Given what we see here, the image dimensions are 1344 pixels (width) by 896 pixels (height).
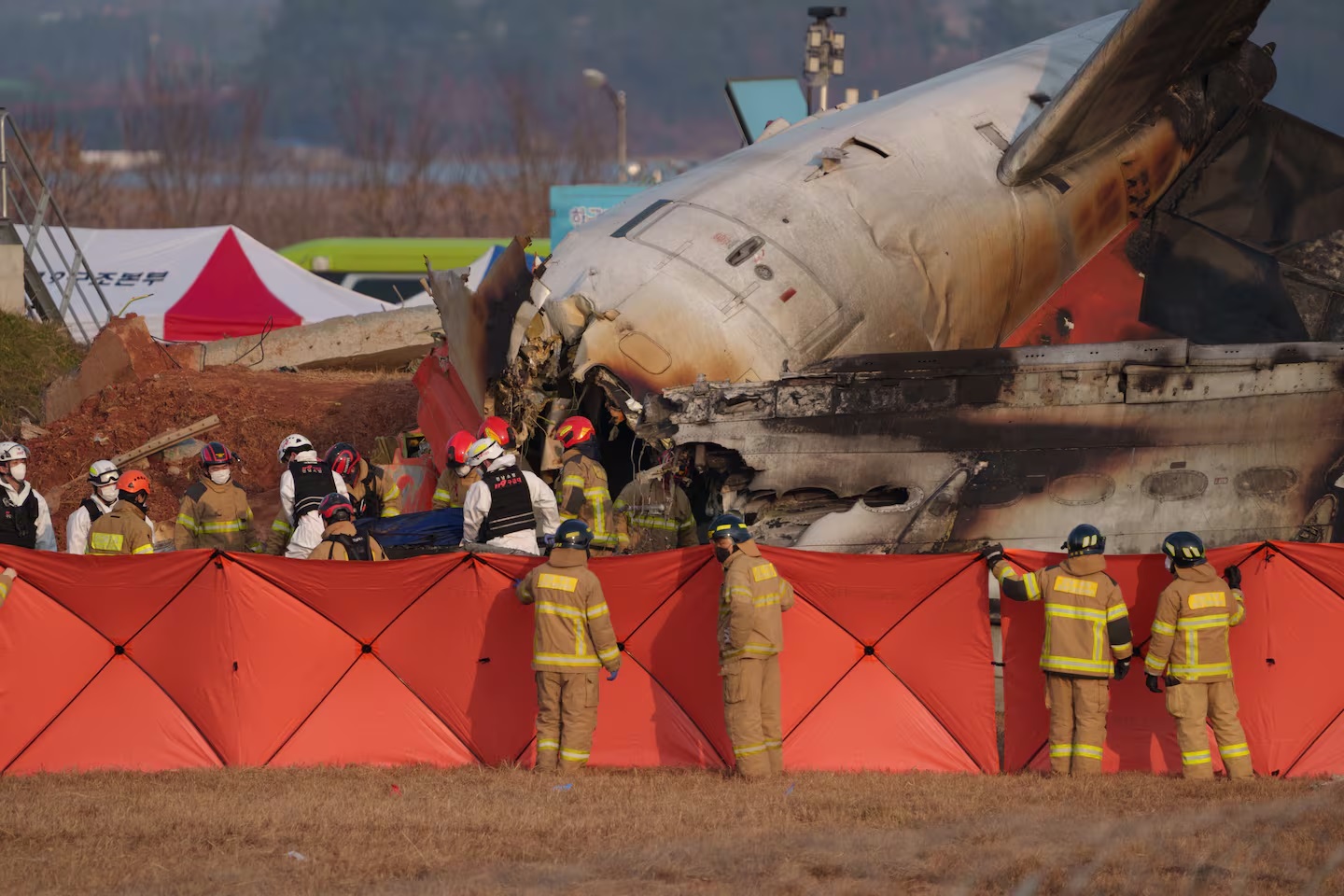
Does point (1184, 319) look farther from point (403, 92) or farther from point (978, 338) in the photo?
point (403, 92)

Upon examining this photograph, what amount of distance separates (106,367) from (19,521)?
755cm

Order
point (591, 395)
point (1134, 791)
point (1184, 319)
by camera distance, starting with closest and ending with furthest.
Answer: point (1134, 791) < point (591, 395) < point (1184, 319)

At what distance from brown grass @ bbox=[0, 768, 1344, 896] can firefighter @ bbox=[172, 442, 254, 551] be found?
10.8 feet

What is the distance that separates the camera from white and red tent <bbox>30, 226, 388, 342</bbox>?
88.4 feet

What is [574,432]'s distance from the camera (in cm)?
1367

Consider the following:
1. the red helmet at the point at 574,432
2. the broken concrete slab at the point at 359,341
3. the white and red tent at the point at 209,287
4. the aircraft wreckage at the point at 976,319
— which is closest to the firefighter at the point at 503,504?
the red helmet at the point at 574,432

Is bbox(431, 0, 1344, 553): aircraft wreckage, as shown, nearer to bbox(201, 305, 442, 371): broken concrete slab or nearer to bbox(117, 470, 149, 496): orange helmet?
bbox(117, 470, 149, 496): orange helmet

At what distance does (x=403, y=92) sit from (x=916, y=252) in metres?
109

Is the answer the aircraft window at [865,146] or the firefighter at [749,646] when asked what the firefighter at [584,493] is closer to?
the firefighter at [749,646]

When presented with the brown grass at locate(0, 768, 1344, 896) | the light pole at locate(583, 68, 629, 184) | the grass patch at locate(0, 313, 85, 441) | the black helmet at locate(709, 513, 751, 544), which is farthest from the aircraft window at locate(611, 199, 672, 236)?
the light pole at locate(583, 68, 629, 184)

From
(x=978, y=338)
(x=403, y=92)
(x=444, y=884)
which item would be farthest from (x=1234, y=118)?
(x=403, y=92)

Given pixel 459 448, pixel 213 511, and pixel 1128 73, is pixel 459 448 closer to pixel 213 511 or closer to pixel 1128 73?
pixel 213 511

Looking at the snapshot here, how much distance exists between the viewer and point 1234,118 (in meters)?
17.9

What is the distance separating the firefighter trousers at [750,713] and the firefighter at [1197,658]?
8.46ft
